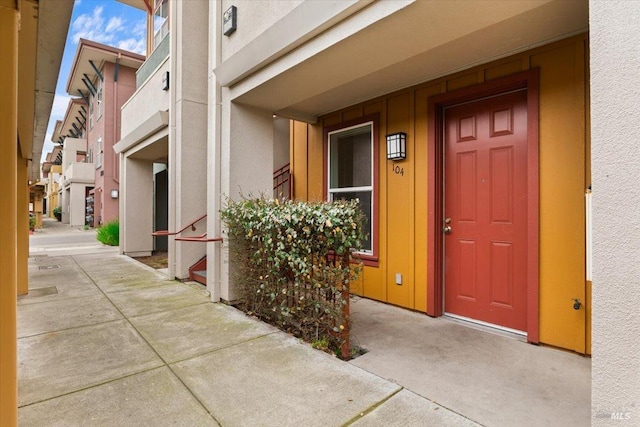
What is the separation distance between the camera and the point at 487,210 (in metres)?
3.47

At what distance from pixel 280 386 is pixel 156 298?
9.66 feet

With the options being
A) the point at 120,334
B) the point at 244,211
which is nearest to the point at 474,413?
the point at 244,211

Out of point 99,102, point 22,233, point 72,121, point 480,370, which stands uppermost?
point 72,121

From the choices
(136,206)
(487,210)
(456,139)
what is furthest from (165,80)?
(487,210)

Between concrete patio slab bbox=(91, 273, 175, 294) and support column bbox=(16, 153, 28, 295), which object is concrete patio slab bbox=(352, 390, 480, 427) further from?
support column bbox=(16, 153, 28, 295)

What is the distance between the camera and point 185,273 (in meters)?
5.59

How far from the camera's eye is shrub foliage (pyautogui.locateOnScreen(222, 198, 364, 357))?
109 inches

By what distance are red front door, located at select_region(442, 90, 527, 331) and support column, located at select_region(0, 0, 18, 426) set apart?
3628mm

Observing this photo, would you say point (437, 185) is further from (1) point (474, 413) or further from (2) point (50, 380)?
(2) point (50, 380)

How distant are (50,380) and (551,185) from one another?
4.25 metres

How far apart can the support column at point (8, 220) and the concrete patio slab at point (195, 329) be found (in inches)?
53.5

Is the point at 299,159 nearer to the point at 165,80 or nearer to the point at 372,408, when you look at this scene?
the point at 165,80

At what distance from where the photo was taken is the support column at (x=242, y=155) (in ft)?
13.9

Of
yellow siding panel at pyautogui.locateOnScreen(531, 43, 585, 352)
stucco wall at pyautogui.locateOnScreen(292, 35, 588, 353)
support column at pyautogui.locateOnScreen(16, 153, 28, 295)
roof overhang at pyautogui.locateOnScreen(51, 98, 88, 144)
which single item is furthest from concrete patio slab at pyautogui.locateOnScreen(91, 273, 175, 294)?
roof overhang at pyautogui.locateOnScreen(51, 98, 88, 144)
